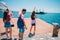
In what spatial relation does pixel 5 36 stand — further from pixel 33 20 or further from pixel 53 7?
pixel 53 7

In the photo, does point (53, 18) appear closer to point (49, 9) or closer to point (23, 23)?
point (49, 9)

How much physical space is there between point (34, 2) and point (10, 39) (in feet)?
3.18

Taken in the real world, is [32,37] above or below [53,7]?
below

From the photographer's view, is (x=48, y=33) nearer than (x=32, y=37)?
No

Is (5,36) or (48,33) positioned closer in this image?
(5,36)

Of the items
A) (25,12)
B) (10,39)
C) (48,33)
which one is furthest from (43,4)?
(10,39)

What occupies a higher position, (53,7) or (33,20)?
(53,7)

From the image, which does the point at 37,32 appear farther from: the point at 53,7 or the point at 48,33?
the point at 53,7

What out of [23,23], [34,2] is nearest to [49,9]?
[34,2]

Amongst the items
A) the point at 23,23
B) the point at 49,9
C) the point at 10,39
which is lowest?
the point at 10,39

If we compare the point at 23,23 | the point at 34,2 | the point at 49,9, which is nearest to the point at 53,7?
the point at 49,9

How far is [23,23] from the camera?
4.08 meters

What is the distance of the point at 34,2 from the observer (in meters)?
4.18

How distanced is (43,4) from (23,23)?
2.08 feet
